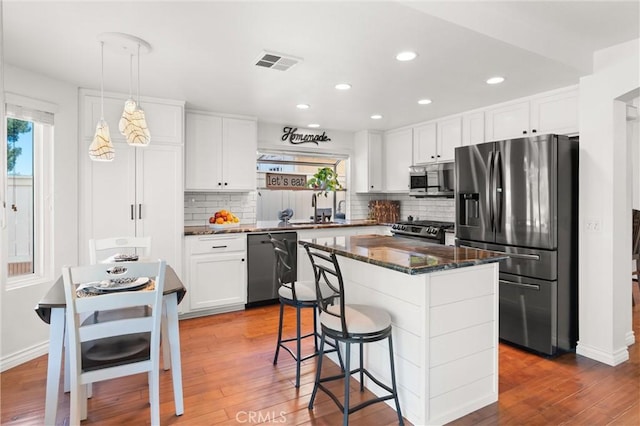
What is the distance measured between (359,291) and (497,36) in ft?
6.25

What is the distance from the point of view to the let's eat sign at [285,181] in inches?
219

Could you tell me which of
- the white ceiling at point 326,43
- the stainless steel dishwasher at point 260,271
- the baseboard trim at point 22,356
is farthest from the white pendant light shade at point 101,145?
the stainless steel dishwasher at point 260,271

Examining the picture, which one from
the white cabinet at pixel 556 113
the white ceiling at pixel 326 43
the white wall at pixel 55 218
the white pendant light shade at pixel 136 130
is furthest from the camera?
the white cabinet at pixel 556 113

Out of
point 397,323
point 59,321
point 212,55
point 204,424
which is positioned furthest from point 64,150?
point 397,323

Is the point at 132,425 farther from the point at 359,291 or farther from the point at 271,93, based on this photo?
the point at 271,93

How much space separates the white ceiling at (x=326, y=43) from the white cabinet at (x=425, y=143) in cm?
114

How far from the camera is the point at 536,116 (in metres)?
3.67

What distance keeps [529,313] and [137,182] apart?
3.76 metres

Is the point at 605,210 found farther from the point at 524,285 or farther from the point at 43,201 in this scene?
the point at 43,201

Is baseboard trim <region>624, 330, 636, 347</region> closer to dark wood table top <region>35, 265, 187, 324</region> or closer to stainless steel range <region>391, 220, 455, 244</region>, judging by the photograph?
stainless steel range <region>391, 220, 455, 244</region>

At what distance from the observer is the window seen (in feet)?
10.2

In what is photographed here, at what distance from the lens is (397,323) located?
2.25 metres

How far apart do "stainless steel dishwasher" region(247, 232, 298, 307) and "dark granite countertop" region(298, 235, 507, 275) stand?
1607mm

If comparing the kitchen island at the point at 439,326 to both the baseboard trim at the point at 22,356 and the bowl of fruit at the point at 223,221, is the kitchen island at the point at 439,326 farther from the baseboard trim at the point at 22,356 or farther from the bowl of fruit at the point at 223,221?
the baseboard trim at the point at 22,356
